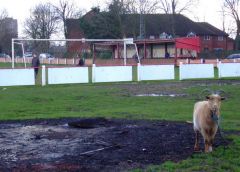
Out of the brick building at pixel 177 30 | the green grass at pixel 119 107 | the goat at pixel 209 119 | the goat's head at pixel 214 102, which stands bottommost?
the green grass at pixel 119 107

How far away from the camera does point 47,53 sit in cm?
6681

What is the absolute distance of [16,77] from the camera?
2964 cm

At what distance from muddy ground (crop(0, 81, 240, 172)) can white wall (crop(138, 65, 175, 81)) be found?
19.2 meters

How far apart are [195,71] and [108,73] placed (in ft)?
20.7

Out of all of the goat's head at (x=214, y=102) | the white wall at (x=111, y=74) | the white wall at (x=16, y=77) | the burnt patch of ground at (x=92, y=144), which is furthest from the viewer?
the white wall at (x=111, y=74)

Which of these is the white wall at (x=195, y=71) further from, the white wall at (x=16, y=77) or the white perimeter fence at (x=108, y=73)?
the white wall at (x=16, y=77)

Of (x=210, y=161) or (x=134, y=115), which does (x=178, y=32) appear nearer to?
(x=134, y=115)

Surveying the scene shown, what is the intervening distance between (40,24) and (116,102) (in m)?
75.8

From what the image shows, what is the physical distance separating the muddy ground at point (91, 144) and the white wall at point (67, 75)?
15492 millimetres

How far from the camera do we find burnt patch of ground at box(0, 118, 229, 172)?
9258mm

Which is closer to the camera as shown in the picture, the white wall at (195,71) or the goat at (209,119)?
the goat at (209,119)

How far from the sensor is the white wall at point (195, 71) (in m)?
34.8

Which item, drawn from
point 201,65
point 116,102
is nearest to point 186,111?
point 116,102

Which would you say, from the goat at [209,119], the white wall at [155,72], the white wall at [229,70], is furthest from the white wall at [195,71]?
the goat at [209,119]
